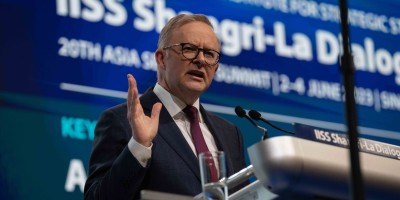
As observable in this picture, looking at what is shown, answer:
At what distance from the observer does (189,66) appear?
3479 millimetres

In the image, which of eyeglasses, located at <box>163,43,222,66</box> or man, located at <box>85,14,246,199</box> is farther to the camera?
eyeglasses, located at <box>163,43,222,66</box>

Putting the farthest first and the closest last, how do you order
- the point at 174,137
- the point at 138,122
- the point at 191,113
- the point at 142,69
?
1. the point at 142,69
2. the point at 191,113
3. the point at 174,137
4. the point at 138,122

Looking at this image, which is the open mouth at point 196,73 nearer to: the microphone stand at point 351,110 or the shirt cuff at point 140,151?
the shirt cuff at point 140,151

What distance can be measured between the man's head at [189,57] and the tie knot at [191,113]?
32 millimetres

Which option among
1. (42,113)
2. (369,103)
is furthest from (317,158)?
(369,103)

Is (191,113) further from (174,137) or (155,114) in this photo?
(155,114)

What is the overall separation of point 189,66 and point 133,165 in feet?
2.36

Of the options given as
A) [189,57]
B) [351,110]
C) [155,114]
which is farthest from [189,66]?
[351,110]

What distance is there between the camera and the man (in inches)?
114

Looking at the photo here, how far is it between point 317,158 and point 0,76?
223 centimetres

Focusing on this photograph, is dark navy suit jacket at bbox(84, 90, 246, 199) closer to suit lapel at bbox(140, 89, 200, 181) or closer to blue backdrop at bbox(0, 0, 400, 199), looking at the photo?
suit lapel at bbox(140, 89, 200, 181)

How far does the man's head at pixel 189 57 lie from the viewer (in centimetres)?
347

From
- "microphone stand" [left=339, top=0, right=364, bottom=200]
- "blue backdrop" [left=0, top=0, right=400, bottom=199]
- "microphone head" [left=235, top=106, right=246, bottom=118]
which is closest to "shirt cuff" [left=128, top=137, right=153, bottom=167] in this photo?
"microphone head" [left=235, top=106, right=246, bottom=118]

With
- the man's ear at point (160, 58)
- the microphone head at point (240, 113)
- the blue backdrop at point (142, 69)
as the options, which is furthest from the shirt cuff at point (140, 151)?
the blue backdrop at point (142, 69)
